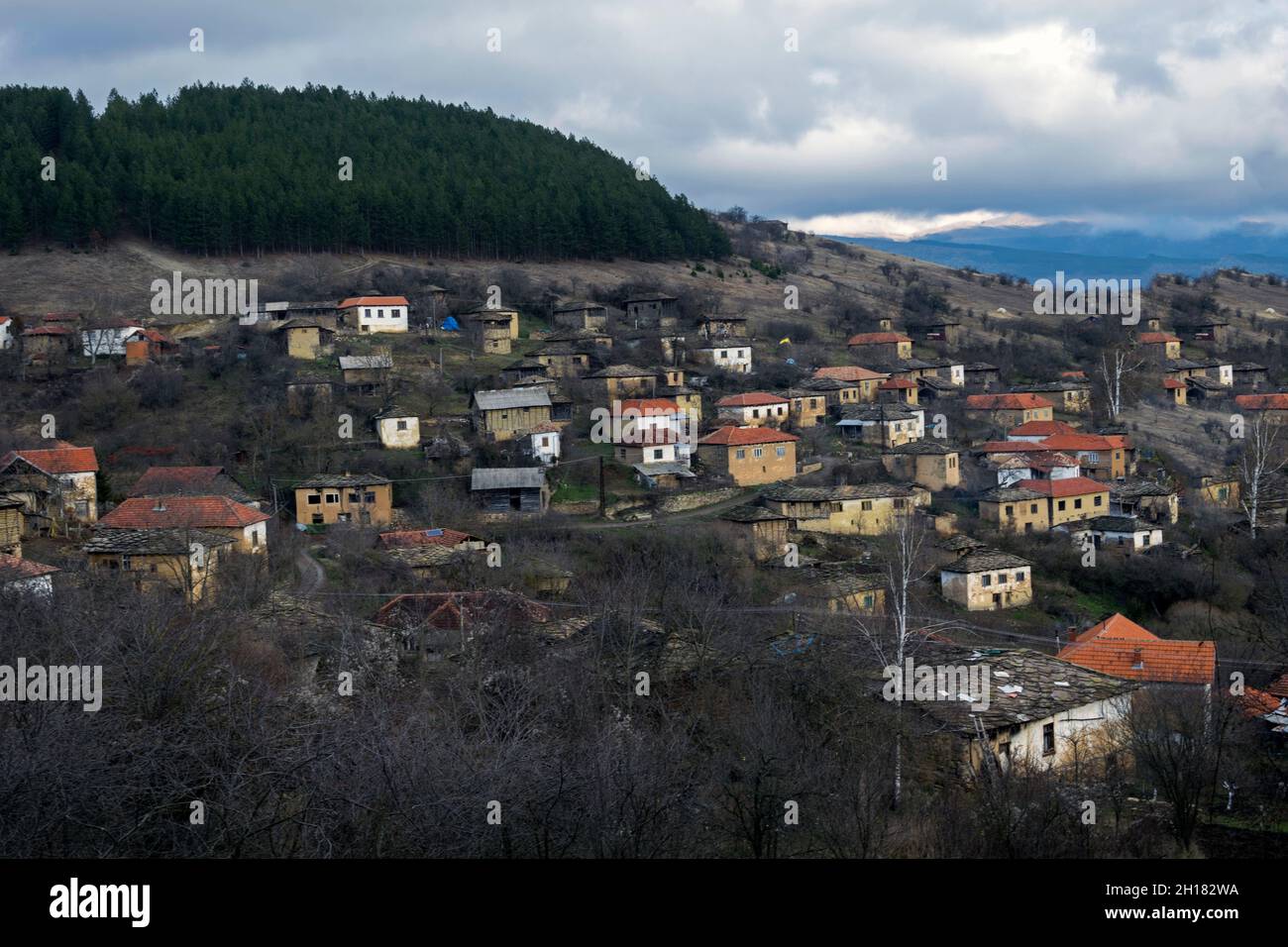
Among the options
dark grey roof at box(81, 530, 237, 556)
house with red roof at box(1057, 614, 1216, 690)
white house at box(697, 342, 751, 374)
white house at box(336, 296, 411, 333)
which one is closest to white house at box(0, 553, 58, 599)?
dark grey roof at box(81, 530, 237, 556)

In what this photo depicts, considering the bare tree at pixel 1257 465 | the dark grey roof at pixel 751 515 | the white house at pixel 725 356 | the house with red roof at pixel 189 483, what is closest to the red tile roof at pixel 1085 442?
the bare tree at pixel 1257 465

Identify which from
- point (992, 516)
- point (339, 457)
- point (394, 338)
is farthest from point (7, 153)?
point (992, 516)

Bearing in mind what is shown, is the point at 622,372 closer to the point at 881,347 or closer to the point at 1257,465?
the point at 881,347

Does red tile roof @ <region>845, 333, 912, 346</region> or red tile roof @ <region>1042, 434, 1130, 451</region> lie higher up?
red tile roof @ <region>845, 333, 912, 346</region>

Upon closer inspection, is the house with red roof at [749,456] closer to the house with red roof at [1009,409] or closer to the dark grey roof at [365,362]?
the house with red roof at [1009,409]

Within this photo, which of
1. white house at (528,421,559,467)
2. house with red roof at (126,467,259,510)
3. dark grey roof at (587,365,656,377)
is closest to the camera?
house with red roof at (126,467,259,510)

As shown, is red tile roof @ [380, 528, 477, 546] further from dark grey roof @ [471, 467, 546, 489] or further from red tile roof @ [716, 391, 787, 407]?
red tile roof @ [716, 391, 787, 407]
